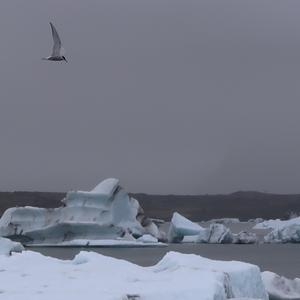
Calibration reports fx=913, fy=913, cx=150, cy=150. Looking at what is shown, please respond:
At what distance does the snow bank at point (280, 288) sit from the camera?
54.8ft

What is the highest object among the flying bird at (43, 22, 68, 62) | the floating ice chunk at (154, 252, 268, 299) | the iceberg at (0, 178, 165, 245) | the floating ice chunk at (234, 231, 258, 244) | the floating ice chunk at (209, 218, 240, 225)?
the flying bird at (43, 22, 68, 62)

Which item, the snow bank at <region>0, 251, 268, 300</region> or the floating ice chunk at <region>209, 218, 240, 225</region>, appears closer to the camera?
the snow bank at <region>0, 251, 268, 300</region>

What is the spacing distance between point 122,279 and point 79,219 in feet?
81.1

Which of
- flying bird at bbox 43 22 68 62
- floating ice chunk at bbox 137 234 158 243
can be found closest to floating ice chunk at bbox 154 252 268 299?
flying bird at bbox 43 22 68 62

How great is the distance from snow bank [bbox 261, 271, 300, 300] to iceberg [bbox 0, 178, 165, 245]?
64.4ft

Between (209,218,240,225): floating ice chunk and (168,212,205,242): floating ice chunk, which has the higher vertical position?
(168,212,205,242): floating ice chunk

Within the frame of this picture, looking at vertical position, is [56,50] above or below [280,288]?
above

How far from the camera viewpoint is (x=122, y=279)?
12.0m

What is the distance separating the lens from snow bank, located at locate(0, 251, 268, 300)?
10.5 metres

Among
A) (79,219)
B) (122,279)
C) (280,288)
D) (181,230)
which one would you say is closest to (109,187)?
(79,219)

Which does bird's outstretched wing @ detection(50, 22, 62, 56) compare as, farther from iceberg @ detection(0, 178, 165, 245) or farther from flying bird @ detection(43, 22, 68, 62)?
iceberg @ detection(0, 178, 165, 245)

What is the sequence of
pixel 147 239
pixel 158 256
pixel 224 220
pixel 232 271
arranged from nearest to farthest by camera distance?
1. pixel 232 271
2. pixel 158 256
3. pixel 147 239
4. pixel 224 220

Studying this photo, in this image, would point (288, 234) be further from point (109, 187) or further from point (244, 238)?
point (109, 187)

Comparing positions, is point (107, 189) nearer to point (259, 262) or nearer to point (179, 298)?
point (259, 262)
